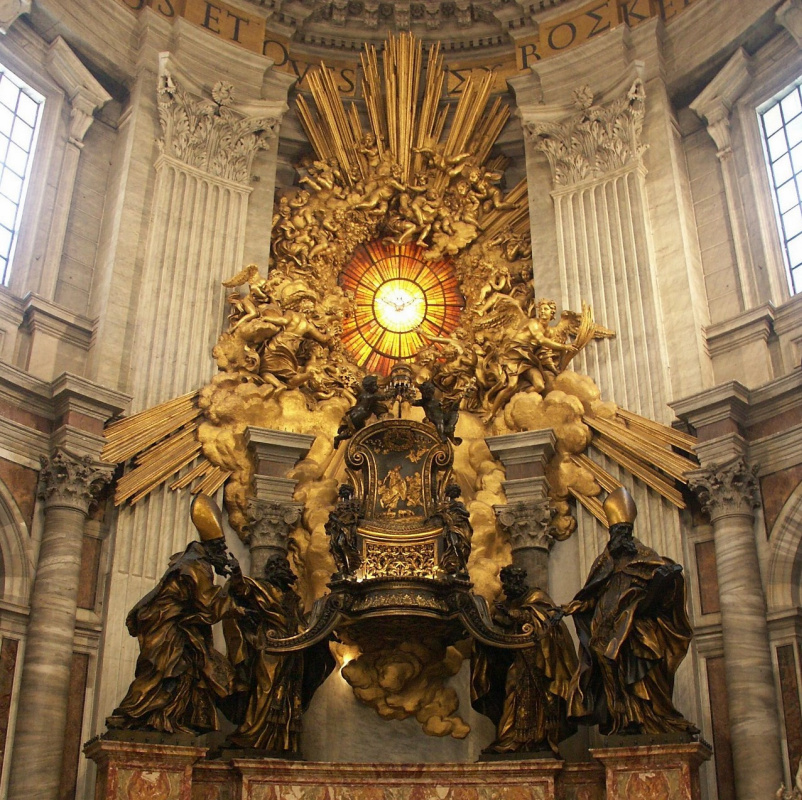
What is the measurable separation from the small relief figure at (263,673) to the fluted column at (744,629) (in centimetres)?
368

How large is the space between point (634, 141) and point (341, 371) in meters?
4.40

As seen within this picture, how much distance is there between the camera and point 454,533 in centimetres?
1038

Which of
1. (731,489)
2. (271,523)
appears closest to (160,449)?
(271,523)

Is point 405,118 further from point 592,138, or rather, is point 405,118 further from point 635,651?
point 635,651

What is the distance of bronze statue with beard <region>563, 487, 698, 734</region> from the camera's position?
8.85m

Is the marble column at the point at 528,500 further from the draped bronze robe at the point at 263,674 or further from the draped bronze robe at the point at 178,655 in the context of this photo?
the draped bronze robe at the point at 178,655

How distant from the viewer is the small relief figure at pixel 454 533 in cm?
1022

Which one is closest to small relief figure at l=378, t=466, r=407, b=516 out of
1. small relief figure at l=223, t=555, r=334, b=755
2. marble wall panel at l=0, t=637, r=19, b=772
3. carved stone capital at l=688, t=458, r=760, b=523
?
small relief figure at l=223, t=555, r=334, b=755

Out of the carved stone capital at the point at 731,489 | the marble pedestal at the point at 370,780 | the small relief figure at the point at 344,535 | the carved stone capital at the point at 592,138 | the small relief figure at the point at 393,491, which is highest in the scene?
the carved stone capital at the point at 592,138

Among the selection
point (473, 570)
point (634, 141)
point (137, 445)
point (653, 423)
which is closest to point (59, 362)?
point (137, 445)

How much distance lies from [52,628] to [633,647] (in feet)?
16.6

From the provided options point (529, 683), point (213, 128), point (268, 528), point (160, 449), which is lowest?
point (529, 683)

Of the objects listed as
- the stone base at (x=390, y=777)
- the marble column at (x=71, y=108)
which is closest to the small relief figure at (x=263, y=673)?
the stone base at (x=390, y=777)

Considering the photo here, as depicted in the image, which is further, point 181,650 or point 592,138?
point 592,138
